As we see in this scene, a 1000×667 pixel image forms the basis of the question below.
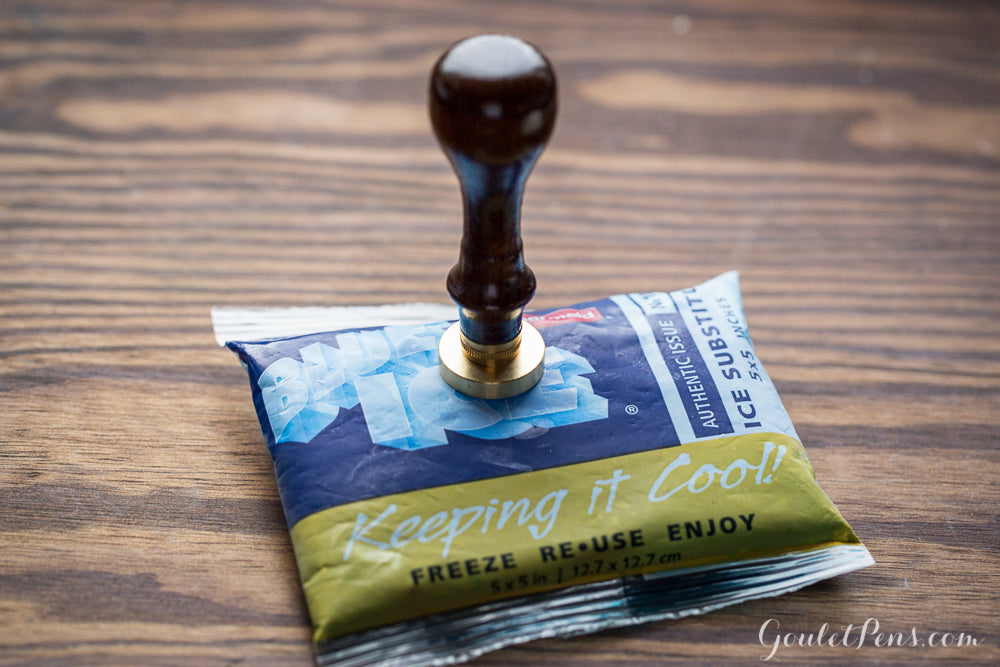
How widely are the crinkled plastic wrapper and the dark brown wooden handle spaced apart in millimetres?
91

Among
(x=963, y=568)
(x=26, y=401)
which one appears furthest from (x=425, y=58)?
(x=963, y=568)

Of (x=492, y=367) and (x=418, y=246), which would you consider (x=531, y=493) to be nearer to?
(x=492, y=367)

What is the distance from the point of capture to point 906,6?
33.9 inches

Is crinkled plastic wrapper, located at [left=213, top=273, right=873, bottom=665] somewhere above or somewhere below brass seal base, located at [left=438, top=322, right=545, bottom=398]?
below

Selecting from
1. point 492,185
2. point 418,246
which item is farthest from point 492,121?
point 418,246

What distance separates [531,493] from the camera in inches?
16.3

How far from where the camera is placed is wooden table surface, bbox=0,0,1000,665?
0.42m

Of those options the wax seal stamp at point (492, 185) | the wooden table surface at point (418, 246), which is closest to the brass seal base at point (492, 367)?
the wax seal stamp at point (492, 185)

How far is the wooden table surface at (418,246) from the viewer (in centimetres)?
42

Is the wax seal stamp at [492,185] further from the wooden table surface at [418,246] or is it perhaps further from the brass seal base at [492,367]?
the wooden table surface at [418,246]

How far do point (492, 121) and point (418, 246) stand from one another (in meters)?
0.26
